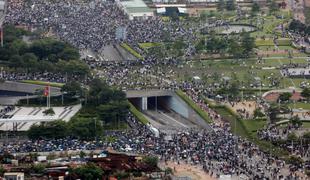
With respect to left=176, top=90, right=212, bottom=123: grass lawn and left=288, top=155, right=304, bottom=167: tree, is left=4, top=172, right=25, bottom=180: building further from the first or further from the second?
left=176, top=90, right=212, bottom=123: grass lawn

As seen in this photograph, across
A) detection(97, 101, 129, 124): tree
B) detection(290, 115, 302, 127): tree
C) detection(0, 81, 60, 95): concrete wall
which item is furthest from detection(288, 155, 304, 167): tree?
detection(0, 81, 60, 95): concrete wall

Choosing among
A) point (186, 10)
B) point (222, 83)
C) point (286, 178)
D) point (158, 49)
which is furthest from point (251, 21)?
point (286, 178)

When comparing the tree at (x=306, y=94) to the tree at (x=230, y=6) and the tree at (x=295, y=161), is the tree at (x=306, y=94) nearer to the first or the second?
the tree at (x=295, y=161)

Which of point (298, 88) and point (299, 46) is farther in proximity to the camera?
point (299, 46)

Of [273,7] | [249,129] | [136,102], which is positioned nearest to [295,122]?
[249,129]

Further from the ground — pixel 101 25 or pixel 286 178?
pixel 101 25

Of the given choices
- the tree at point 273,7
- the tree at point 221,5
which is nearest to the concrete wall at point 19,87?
the tree at point 221,5

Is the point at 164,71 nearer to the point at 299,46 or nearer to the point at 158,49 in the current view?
the point at 158,49
